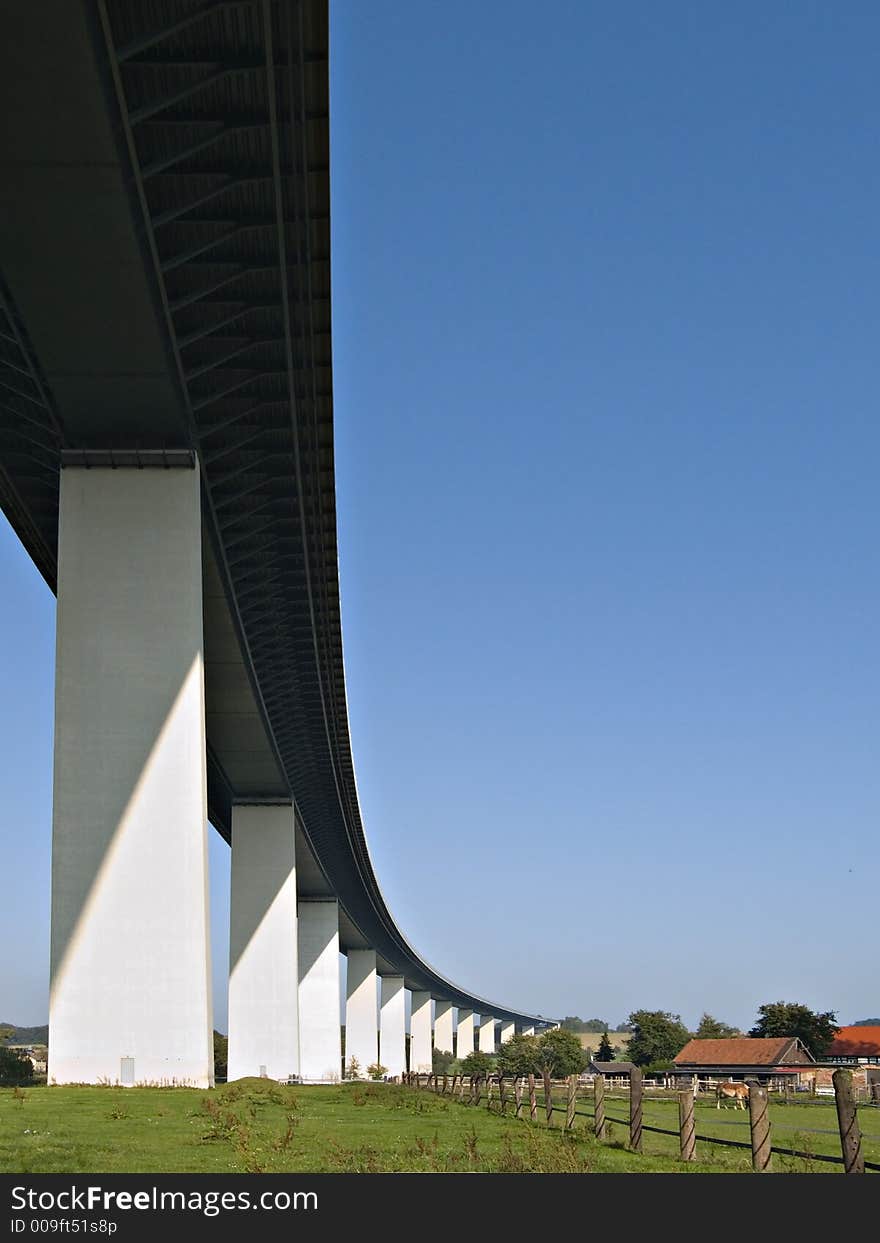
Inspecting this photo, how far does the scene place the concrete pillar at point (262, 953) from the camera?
215ft

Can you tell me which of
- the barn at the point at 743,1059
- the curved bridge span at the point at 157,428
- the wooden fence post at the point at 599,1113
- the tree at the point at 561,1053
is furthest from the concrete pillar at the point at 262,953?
the tree at the point at 561,1053

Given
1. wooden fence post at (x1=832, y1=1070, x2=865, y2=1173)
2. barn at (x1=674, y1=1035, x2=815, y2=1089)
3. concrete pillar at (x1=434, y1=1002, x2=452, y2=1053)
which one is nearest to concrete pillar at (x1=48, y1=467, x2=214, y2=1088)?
wooden fence post at (x1=832, y1=1070, x2=865, y2=1173)

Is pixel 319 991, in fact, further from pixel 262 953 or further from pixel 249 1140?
pixel 249 1140

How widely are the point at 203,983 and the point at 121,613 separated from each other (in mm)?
8868

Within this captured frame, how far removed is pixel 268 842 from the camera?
65.9 meters

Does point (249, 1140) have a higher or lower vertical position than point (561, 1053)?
higher

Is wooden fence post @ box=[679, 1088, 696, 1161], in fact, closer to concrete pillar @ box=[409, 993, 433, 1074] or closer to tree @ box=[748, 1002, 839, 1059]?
tree @ box=[748, 1002, 839, 1059]

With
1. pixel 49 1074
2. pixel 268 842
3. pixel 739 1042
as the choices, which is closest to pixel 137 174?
pixel 49 1074

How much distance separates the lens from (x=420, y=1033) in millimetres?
174250

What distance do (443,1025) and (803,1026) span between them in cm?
8262

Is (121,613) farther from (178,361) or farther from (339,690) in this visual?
(339,690)

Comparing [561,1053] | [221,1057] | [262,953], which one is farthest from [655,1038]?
[262,953]

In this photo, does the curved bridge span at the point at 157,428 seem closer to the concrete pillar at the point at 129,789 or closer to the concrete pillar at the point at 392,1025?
the concrete pillar at the point at 129,789

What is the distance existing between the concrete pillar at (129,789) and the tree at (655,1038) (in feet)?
376
